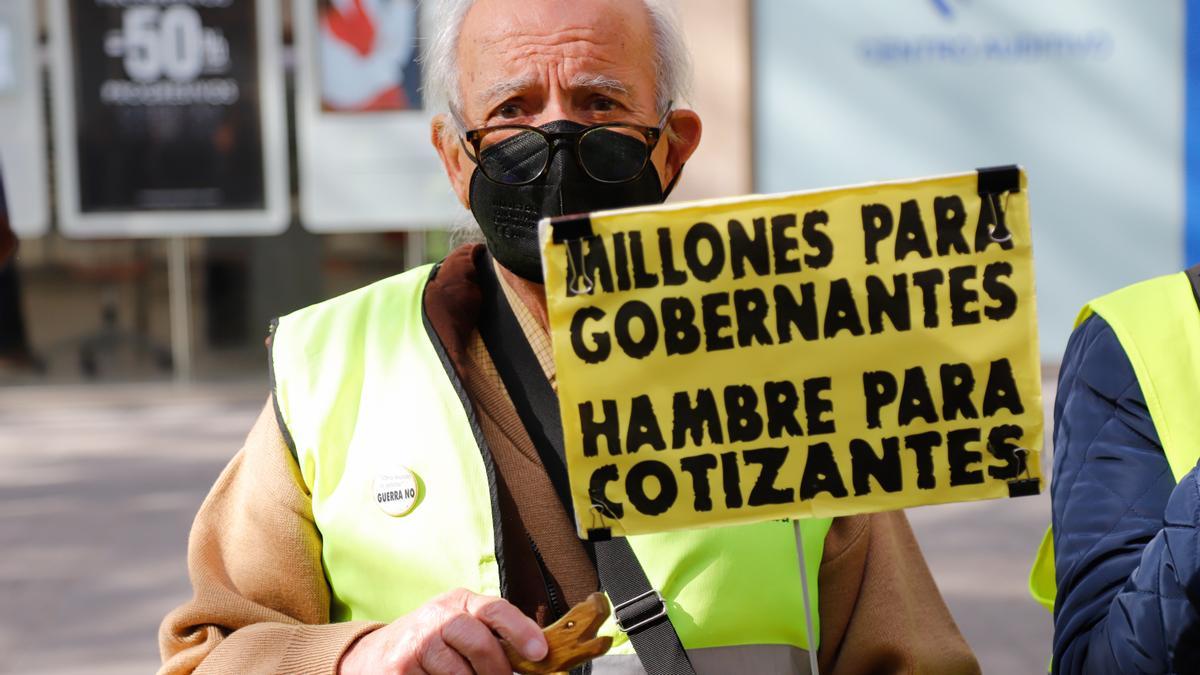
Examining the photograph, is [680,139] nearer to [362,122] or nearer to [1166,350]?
[1166,350]

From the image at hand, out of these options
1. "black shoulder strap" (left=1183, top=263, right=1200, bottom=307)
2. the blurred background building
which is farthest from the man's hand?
the blurred background building

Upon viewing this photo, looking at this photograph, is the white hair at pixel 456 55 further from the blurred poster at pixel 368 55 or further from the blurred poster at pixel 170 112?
the blurred poster at pixel 170 112

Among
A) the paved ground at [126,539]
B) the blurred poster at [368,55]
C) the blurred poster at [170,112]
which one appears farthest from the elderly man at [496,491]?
the blurred poster at [170,112]

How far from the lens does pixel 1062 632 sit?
185 centimetres

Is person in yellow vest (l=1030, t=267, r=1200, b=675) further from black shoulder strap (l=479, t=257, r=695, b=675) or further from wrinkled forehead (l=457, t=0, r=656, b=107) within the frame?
wrinkled forehead (l=457, t=0, r=656, b=107)

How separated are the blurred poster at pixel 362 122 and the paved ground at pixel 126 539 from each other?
1.52m

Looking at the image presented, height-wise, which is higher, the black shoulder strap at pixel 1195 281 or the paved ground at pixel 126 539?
the black shoulder strap at pixel 1195 281

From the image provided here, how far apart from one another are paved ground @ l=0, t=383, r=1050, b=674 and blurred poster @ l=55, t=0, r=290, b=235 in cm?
136

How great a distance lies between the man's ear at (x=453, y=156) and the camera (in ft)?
7.09

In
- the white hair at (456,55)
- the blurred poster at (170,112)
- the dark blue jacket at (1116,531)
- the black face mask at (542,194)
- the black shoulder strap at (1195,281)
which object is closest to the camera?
the dark blue jacket at (1116,531)

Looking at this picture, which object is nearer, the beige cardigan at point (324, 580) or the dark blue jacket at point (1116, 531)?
the dark blue jacket at point (1116, 531)

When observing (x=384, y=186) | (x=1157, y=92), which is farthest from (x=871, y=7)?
(x=384, y=186)

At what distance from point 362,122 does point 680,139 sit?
7.59 m

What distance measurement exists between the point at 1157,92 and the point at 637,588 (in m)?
8.20
